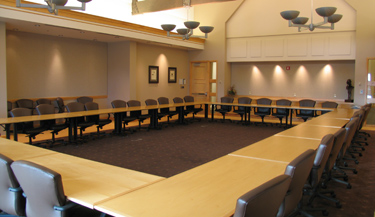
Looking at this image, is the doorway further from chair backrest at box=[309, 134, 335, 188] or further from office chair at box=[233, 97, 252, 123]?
chair backrest at box=[309, 134, 335, 188]

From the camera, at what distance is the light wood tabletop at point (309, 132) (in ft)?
15.7

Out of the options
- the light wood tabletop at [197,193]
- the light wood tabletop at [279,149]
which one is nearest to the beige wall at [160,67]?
the light wood tabletop at [279,149]

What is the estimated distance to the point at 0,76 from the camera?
7.31 meters

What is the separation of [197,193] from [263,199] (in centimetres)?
70

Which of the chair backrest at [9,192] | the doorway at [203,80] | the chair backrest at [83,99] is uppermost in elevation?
the doorway at [203,80]

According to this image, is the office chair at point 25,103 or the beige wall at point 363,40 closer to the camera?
the office chair at point 25,103

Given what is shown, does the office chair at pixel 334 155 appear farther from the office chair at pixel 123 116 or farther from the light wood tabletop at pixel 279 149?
the office chair at pixel 123 116

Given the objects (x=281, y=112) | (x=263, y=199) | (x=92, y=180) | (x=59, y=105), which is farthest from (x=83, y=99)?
(x=263, y=199)

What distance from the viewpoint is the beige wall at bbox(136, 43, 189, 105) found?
1135cm

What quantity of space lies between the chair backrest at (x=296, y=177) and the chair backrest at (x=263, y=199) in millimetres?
370

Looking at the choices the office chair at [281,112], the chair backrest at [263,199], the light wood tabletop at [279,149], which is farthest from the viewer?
the office chair at [281,112]

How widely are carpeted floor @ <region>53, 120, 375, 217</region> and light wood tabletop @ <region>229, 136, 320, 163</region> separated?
68cm

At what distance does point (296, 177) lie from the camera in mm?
2309

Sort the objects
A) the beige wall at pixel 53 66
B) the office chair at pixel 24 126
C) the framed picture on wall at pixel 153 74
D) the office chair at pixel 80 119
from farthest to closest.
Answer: the framed picture on wall at pixel 153 74
the beige wall at pixel 53 66
the office chair at pixel 80 119
the office chair at pixel 24 126
